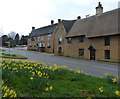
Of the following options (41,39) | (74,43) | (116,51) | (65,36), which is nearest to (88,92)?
(116,51)

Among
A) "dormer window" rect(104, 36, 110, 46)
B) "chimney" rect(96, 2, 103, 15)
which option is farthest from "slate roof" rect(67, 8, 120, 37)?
"chimney" rect(96, 2, 103, 15)

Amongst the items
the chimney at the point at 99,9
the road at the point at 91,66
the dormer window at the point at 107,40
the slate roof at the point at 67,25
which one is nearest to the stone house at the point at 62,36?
the slate roof at the point at 67,25

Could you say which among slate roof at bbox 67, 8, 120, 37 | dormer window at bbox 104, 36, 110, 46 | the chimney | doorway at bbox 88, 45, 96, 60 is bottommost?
doorway at bbox 88, 45, 96, 60

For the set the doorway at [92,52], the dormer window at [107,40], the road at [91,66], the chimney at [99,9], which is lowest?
the road at [91,66]

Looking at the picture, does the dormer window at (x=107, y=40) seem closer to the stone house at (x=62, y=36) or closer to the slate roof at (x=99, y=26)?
the slate roof at (x=99, y=26)

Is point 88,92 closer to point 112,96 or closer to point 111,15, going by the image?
point 112,96

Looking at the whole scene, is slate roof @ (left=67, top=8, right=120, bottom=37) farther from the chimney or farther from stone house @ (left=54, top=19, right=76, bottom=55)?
stone house @ (left=54, top=19, right=76, bottom=55)

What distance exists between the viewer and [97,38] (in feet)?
89.7

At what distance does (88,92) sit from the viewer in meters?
5.00

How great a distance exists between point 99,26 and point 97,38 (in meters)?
2.73

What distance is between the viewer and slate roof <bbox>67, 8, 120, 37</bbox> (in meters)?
25.3

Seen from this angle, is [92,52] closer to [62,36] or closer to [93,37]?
[93,37]

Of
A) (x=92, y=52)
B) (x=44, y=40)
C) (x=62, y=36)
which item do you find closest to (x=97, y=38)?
(x=92, y=52)

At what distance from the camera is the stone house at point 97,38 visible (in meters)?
24.4
